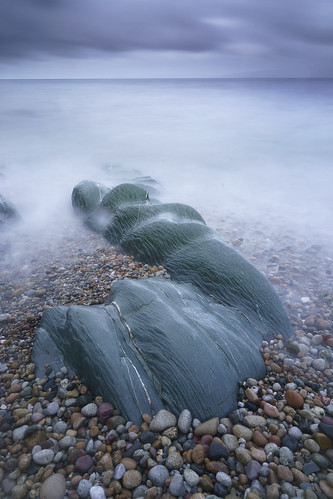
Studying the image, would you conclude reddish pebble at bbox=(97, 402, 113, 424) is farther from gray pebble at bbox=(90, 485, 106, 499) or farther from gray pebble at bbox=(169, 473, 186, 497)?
gray pebble at bbox=(169, 473, 186, 497)

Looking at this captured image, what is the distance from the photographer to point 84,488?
168 cm

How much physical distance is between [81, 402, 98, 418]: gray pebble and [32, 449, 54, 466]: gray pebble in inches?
10.9

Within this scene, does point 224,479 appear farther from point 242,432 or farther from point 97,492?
point 97,492

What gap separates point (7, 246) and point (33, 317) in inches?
88.4

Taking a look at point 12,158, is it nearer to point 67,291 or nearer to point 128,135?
point 128,135

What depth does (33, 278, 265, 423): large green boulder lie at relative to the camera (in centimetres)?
212

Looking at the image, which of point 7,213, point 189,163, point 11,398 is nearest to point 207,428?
point 11,398

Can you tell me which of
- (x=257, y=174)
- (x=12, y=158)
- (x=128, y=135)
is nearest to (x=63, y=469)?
(x=257, y=174)

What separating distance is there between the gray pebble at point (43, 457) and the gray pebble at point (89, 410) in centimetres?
28

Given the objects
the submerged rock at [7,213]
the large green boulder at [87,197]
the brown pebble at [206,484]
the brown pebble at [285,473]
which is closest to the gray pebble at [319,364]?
the brown pebble at [285,473]

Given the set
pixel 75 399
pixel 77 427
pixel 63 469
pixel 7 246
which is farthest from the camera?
pixel 7 246

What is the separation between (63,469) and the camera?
Answer: 70.1 inches

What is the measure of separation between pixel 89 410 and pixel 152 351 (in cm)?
54

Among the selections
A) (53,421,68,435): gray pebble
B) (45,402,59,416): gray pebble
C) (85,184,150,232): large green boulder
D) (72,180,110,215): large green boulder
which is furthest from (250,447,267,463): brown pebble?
(72,180,110,215): large green boulder
